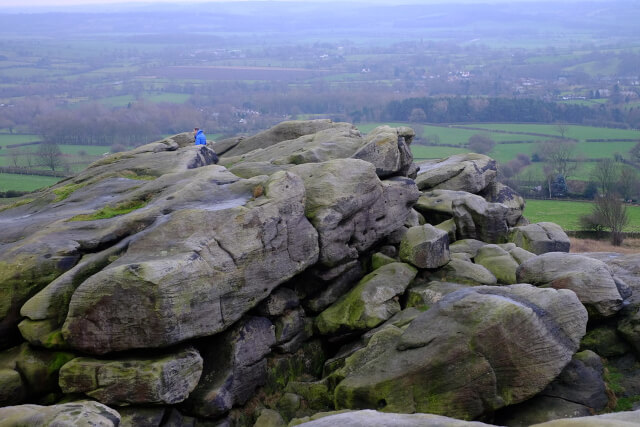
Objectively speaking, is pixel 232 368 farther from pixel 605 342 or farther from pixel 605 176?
pixel 605 176

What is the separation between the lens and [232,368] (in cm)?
2603

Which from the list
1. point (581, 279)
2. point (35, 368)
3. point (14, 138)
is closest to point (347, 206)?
A: point (581, 279)

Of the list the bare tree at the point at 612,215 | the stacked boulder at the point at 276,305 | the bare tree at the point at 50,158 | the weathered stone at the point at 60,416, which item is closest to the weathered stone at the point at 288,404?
the stacked boulder at the point at 276,305

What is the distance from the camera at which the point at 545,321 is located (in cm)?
2345

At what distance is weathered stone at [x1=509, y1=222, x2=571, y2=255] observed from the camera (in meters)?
38.8

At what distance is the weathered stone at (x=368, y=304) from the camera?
95.5 feet

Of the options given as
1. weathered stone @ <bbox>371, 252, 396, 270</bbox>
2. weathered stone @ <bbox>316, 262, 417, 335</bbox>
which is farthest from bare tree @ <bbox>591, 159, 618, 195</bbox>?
weathered stone @ <bbox>316, 262, 417, 335</bbox>

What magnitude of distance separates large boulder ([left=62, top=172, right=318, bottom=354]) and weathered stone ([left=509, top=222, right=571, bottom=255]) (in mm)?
15970

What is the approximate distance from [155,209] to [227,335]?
645cm

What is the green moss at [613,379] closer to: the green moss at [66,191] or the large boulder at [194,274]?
the large boulder at [194,274]

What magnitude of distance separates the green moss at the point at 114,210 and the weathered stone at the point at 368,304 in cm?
1001

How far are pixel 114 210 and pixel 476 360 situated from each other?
17600 millimetres

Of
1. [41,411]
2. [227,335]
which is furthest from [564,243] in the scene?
[41,411]

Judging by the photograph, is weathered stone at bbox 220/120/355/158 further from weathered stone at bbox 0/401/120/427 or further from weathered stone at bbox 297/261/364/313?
weathered stone at bbox 0/401/120/427
